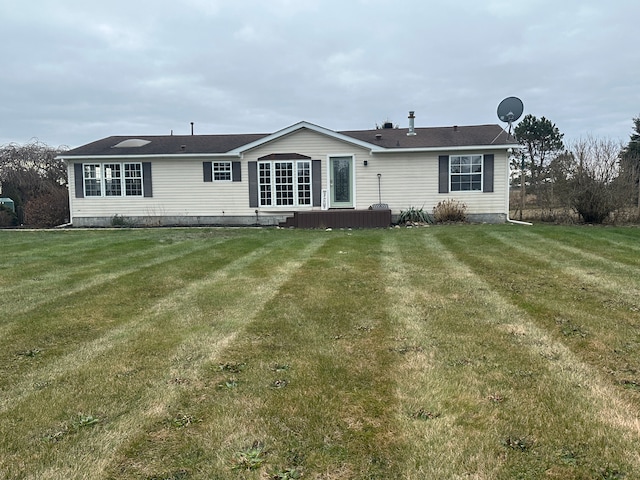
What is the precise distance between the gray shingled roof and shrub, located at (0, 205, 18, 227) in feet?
10.9

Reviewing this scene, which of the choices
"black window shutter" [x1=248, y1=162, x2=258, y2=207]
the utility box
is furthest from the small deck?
the utility box

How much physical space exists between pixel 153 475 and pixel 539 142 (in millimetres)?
36212

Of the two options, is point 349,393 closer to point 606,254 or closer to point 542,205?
point 606,254

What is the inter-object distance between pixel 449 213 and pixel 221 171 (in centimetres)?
841

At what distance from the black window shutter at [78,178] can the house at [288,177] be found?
4 cm

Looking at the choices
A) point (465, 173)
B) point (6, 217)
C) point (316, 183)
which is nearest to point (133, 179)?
point (6, 217)

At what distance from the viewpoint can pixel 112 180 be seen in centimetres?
1773

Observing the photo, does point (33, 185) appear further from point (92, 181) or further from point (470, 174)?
point (470, 174)

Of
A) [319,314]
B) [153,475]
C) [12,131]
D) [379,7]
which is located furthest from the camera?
[12,131]

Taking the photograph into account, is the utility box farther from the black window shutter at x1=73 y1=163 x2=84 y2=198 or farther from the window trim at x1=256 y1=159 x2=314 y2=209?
the window trim at x1=256 y1=159 x2=314 y2=209

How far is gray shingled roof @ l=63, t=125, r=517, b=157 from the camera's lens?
1656 cm

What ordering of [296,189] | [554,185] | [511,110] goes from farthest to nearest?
1. [296,189]
2. [554,185]
3. [511,110]

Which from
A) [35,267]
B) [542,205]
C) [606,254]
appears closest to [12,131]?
[35,267]

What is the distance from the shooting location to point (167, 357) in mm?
3816
